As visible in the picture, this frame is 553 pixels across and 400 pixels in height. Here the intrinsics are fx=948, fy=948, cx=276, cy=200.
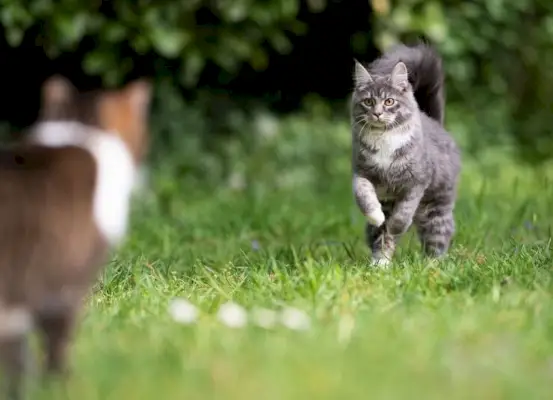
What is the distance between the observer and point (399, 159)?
14.1 ft

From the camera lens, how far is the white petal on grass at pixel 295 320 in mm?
3018

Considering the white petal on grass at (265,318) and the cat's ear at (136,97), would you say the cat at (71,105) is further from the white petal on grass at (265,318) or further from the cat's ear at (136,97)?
the white petal on grass at (265,318)

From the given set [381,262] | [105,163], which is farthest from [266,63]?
[105,163]

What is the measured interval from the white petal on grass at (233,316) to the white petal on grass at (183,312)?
0.29ft

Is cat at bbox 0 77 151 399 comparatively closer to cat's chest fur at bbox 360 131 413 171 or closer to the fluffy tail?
cat's chest fur at bbox 360 131 413 171

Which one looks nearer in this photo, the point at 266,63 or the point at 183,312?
the point at 183,312

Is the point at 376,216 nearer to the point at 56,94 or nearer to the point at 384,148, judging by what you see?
the point at 384,148

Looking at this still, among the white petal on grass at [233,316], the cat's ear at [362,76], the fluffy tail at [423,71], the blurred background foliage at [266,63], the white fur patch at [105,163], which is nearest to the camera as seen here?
the white fur patch at [105,163]

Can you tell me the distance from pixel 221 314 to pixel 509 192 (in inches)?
149

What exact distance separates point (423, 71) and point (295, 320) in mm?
2085

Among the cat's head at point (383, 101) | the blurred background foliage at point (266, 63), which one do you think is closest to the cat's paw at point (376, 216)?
the cat's head at point (383, 101)

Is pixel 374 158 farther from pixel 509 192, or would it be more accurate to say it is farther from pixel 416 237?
pixel 509 192

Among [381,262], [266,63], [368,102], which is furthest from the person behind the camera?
[266,63]

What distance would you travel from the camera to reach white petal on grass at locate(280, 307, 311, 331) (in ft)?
9.90
